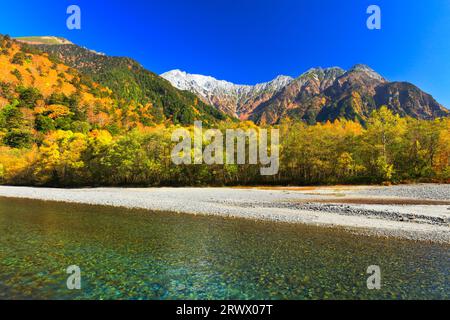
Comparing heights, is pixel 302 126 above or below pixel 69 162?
above

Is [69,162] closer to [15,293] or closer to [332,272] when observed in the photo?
[15,293]

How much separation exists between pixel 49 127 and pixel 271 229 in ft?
379

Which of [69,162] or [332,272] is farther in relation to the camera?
[69,162]

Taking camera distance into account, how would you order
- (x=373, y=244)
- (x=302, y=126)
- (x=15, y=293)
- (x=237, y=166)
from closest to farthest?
1. (x=15, y=293)
2. (x=373, y=244)
3. (x=237, y=166)
4. (x=302, y=126)

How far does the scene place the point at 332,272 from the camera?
460 inches

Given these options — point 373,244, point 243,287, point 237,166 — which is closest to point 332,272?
point 243,287

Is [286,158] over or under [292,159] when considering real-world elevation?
over

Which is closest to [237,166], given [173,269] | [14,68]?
[173,269]

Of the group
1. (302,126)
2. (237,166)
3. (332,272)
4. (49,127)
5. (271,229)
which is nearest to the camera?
(332,272)

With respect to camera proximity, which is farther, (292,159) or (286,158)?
(286,158)

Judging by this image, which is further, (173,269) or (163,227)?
(163,227)

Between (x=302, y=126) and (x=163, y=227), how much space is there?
174 ft
